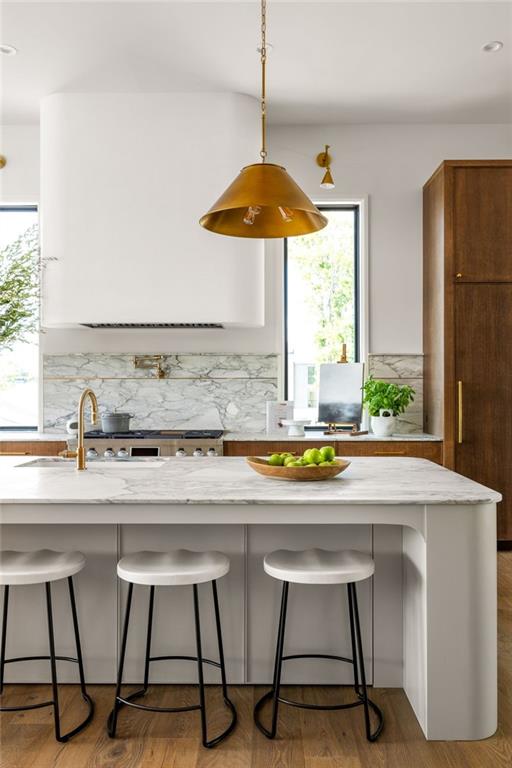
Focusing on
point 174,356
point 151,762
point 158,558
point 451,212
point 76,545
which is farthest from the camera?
point 174,356

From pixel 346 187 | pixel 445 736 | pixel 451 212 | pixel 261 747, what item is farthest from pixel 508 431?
pixel 261 747

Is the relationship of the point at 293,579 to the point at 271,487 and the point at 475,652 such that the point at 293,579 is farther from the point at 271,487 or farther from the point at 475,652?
the point at 475,652

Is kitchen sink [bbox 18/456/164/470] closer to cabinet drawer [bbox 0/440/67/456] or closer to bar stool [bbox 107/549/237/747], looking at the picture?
bar stool [bbox 107/549/237/747]

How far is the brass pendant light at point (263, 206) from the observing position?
2.31 metres

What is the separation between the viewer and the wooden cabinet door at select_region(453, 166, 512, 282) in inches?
175

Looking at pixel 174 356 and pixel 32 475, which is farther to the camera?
pixel 174 356

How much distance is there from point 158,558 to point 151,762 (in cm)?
65

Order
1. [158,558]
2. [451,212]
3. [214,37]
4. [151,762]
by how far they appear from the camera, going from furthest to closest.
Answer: [451,212] → [214,37] → [158,558] → [151,762]

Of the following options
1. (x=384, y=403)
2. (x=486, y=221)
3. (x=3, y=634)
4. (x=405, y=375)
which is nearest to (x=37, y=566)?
(x=3, y=634)

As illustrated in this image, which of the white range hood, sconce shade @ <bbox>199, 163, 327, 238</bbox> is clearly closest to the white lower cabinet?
sconce shade @ <bbox>199, 163, 327, 238</bbox>

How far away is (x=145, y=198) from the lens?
4.56 m

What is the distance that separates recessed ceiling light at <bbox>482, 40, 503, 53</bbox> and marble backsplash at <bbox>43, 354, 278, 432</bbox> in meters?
2.52

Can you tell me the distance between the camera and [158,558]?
2350 mm

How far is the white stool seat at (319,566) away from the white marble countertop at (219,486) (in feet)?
0.77
